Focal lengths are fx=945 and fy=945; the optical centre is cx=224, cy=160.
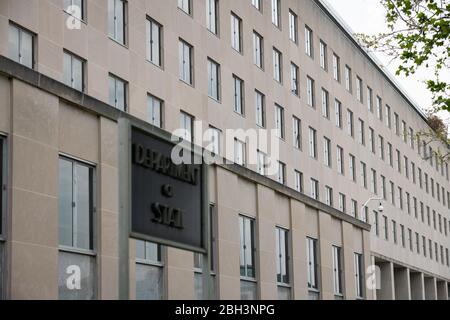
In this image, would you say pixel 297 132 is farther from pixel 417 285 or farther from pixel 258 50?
pixel 417 285

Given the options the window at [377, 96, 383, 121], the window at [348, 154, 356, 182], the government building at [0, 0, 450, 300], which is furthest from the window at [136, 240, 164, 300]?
the window at [377, 96, 383, 121]

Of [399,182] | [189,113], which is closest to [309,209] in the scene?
[189,113]

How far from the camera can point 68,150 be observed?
1062 inches

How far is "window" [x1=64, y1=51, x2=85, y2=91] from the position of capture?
99.2 feet

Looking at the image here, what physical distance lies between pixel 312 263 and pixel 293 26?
45.4ft

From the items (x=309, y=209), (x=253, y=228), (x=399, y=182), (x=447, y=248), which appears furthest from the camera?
(x=447, y=248)

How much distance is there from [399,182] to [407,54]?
53.0 m

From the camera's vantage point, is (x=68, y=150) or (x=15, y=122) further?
(x=68, y=150)

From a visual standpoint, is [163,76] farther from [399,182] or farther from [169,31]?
[399,182]

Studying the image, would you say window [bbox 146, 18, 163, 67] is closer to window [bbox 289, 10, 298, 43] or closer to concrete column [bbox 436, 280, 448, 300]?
window [bbox 289, 10, 298, 43]

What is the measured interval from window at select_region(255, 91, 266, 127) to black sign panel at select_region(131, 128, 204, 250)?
2710 cm

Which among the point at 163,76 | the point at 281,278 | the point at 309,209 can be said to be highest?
the point at 163,76

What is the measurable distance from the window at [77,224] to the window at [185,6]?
12.3m

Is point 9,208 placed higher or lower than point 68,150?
lower
